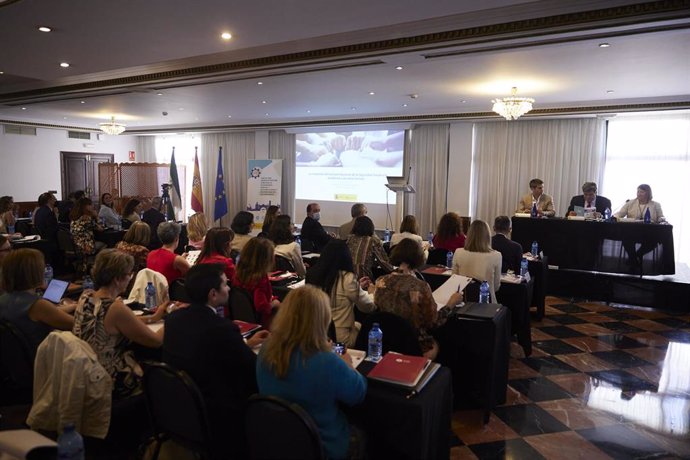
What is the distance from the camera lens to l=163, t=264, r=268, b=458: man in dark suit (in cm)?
209

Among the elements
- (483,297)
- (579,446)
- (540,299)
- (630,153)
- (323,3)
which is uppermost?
(323,3)

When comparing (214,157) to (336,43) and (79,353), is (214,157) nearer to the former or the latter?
(336,43)

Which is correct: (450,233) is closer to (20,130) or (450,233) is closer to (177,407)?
(177,407)

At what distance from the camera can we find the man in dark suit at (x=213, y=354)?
209cm

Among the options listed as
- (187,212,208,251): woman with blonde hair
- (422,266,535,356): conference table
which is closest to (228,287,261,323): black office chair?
(187,212,208,251): woman with blonde hair

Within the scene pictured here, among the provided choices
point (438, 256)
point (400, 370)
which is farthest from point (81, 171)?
point (400, 370)

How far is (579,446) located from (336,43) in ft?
13.5

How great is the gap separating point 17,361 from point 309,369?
186 cm

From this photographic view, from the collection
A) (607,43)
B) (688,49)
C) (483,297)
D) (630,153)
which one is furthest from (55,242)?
(630,153)

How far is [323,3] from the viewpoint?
3.53m

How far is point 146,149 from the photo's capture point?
1505cm

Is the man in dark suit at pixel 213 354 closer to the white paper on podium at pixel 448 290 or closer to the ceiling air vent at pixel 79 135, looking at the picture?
the white paper on podium at pixel 448 290

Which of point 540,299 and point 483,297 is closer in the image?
point 483,297

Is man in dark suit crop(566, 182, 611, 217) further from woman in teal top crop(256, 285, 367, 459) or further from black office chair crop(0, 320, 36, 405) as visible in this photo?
black office chair crop(0, 320, 36, 405)
